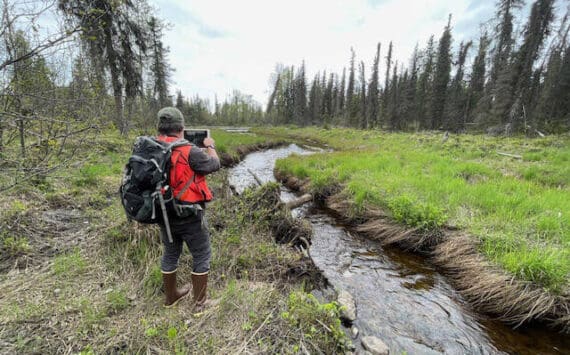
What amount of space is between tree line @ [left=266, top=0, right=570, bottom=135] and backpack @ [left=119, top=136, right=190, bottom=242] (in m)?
26.9

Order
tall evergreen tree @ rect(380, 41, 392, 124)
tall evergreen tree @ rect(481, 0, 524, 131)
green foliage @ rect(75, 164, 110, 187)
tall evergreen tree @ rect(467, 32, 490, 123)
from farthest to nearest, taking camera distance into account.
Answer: tall evergreen tree @ rect(380, 41, 392, 124), tall evergreen tree @ rect(467, 32, 490, 123), tall evergreen tree @ rect(481, 0, 524, 131), green foliage @ rect(75, 164, 110, 187)

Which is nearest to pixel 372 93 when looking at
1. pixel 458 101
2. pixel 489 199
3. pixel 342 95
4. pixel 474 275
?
pixel 458 101

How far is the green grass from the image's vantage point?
4.05m

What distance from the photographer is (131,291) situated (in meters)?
3.05

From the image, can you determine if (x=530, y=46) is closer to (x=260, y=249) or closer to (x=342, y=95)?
(x=260, y=249)

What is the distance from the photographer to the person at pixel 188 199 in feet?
8.02

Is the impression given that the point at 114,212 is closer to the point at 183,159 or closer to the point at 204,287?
the point at 204,287

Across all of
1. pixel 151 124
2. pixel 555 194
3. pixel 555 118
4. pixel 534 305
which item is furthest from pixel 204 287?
pixel 555 118

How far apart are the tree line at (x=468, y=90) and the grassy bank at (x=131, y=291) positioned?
2579 centimetres

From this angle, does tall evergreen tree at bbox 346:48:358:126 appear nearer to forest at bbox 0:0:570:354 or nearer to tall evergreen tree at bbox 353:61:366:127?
tall evergreen tree at bbox 353:61:366:127

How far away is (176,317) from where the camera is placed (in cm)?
269

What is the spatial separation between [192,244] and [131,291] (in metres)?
1.21

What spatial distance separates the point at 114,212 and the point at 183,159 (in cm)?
364

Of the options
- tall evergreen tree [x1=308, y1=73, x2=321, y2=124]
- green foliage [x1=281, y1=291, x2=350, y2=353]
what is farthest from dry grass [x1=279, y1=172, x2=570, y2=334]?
tall evergreen tree [x1=308, y1=73, x2=321, y2=124]
